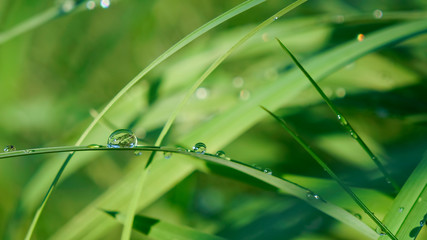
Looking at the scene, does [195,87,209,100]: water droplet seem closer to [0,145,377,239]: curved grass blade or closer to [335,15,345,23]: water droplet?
[335,15,345,23]: water droplet

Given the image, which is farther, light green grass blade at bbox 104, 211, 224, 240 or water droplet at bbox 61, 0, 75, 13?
water droplet at bbox 61, 0, 75, 13

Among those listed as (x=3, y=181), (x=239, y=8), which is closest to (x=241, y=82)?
(x=239, y=8)

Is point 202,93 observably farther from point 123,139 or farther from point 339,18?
point 123,139

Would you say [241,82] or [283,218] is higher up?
[241,82]

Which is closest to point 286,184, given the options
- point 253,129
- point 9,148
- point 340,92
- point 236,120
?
point 236,120

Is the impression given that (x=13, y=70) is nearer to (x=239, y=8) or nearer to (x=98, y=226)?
(x=98, y=226)

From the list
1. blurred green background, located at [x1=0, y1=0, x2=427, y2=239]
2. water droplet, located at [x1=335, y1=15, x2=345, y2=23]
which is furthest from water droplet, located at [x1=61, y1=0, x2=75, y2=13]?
water droplet, located at [x1=335, y1=15, x2=345, y2=23]
